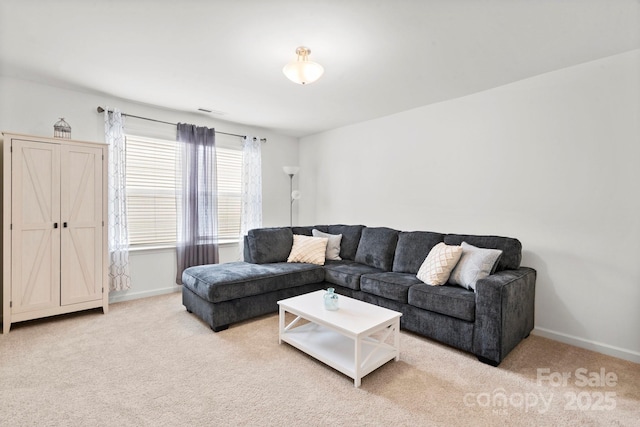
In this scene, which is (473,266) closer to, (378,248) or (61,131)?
(378,248)

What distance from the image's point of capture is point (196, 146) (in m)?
4.30

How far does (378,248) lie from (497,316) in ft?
5.22

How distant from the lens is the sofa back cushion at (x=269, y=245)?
3.76 metres

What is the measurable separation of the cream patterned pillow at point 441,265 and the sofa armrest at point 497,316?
0.36 metres

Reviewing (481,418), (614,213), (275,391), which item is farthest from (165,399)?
(614,213)

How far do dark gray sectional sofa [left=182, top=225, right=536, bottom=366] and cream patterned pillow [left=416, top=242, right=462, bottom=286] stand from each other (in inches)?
3.8

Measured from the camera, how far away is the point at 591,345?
2.64 metres

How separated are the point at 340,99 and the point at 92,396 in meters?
3.44

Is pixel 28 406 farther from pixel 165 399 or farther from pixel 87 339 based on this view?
pixel 87 339

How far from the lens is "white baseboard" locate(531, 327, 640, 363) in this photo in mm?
2455

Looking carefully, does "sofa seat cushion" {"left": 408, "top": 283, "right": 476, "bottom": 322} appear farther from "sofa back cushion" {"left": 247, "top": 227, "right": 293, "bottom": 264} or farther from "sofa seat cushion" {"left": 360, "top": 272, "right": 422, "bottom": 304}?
"sofa back cushion" {"left": 247, "top": 227, "right": 293, "bottom": 264}

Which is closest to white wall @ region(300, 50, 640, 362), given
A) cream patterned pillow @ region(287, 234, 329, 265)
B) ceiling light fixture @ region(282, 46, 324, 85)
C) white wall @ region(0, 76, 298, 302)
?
cream patterned pillow @ region(287, 234, 329, 265)

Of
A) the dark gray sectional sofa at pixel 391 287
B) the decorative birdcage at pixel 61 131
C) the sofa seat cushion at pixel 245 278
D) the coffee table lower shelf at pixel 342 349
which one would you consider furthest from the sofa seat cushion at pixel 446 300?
the decorative birdcage at pixel 61 131

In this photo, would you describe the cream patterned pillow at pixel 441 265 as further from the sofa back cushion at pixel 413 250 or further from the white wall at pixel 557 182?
the white wall at pixel 557 182
